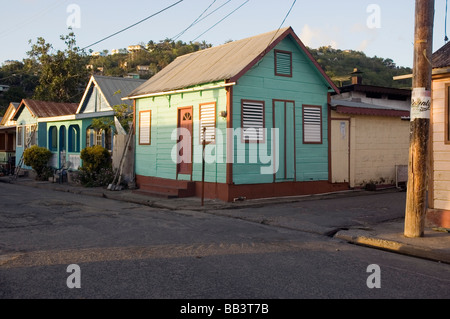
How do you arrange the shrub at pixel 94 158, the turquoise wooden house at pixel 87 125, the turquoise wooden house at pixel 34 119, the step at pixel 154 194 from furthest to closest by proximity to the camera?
the turquoise wooden house at pixel 34 119
the turquoise wooden house at pixel 87 125
the shrub at pixel 94 158
the step at pixel 154 194

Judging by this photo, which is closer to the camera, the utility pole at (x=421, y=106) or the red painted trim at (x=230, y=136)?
the utility pole at (x=421, y=106)

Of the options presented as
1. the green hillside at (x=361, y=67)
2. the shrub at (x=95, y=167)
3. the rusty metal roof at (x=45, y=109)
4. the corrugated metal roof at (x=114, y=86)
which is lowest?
the shrub at (x=95, y=167)

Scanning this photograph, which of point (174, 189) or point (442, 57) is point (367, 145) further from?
point (442, 57)

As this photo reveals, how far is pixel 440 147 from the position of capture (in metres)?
9.73

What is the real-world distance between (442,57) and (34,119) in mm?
26213

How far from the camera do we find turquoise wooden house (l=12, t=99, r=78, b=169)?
1124 inches

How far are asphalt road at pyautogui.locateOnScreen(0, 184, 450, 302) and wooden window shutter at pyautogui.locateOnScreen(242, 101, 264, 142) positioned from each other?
466cm

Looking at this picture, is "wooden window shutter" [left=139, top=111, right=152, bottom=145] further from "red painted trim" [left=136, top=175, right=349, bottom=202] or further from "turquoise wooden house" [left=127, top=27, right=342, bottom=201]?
"red painted trim" [left=136, top=175, right=349, bottom=202]

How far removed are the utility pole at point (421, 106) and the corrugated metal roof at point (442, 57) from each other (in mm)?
991

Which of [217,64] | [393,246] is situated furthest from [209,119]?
[393,246]

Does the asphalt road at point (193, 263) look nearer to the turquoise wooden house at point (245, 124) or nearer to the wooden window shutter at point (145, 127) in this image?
the turquoise wooden house at point (245, 124)

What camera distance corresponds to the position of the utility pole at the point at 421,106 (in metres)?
8.57

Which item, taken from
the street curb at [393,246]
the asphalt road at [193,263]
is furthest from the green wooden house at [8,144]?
the street curb at [393,246]

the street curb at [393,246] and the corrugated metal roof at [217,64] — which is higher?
the corrugated metal roof at [217,64]
